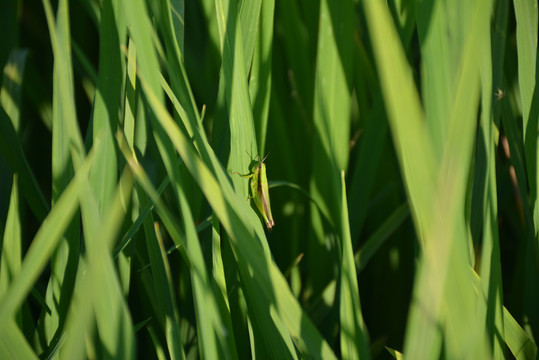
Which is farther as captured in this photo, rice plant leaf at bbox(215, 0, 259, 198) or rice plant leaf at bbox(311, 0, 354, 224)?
rice plant leaf at bbox(311, 0, 354, 224)

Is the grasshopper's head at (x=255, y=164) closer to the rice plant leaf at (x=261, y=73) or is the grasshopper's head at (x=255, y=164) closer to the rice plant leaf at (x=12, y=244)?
the rice plant leaf at (x=261, y=73)

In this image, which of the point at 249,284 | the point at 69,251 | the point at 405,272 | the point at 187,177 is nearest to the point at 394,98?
the point at 249,284

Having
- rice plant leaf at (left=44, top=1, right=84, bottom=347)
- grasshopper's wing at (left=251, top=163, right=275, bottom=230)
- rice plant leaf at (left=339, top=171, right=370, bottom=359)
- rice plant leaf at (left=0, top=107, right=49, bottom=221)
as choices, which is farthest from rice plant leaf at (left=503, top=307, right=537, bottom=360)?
rice plant leaf at (left=0, top=107, right=49, bottom=221)

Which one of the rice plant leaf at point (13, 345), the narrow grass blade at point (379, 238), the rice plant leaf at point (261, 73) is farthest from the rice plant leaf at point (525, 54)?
the rice plant leaf at point (13, 345)

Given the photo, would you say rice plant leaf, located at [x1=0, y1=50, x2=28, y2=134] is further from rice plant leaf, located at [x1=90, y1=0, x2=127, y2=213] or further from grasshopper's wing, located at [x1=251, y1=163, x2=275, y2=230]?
grasshopper's wing, located at [x1=251, y1=163, x2=275, y2=230]

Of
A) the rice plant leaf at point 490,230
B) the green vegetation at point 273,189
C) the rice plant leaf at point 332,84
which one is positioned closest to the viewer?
the green vegetation at point 273,189

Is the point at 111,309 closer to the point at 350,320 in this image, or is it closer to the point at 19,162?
the point at 350,320
